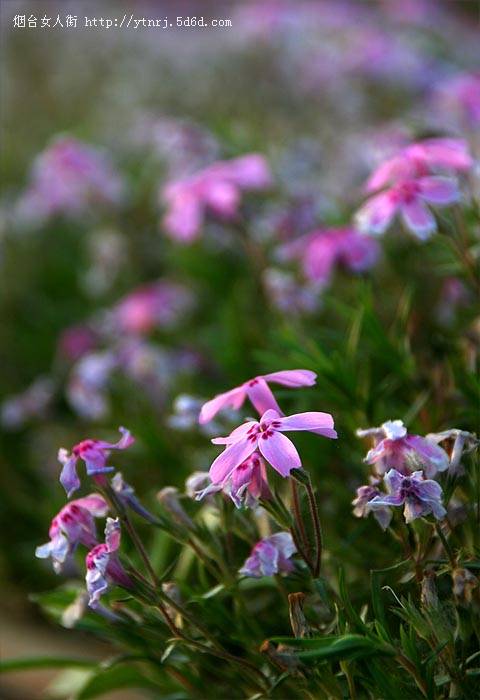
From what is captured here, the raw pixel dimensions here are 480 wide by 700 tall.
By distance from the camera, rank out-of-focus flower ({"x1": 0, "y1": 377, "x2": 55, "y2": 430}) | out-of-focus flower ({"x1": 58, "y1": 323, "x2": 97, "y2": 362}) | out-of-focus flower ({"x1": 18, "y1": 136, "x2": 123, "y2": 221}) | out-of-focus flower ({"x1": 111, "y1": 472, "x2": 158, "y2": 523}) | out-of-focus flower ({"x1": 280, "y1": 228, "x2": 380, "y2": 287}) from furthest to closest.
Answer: out-of-focus flower ({"x1": 18, "y1": 136, "x2": 123, "y2": 221})
out-of-focus flower ({"x1": 58, "y1": 323, "x2": 97, "y2": 362})
out-of-focus flower ({"x1": 0, "y1": 377, "x2": 55, "y2": 430})
out-of-focus flower ({"x1": 280, "y1": 228, "x2": 380, "y2": 287})
out-of-focus flower ({"x1": 111, "y1": 472, "x2": 158, "y2": 523})

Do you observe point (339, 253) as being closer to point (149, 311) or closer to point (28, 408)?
point (149, 311)

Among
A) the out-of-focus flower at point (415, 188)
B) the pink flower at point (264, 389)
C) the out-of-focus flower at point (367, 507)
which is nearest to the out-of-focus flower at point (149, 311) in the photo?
the out-of-focus flower at point (415, 188)

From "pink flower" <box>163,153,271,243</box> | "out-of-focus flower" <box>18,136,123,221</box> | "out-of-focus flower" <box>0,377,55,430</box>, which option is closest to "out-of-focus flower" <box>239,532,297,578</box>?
"pink flower" <box>163,153,271,243</box>

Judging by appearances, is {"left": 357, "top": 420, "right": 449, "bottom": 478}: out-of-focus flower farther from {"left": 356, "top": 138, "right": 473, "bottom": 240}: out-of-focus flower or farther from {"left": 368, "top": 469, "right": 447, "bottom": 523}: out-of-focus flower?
{"left": 356, "top": 138, "right": 473, "bottom": 240}: out-of-focus flower

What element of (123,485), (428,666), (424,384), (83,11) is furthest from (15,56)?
(428,666)

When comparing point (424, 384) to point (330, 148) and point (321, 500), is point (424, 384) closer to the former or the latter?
point (321, 500)

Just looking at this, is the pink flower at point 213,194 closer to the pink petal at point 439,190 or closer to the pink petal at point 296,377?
the pink petal at point 439,190

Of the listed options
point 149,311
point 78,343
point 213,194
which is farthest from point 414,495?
point 78,343
